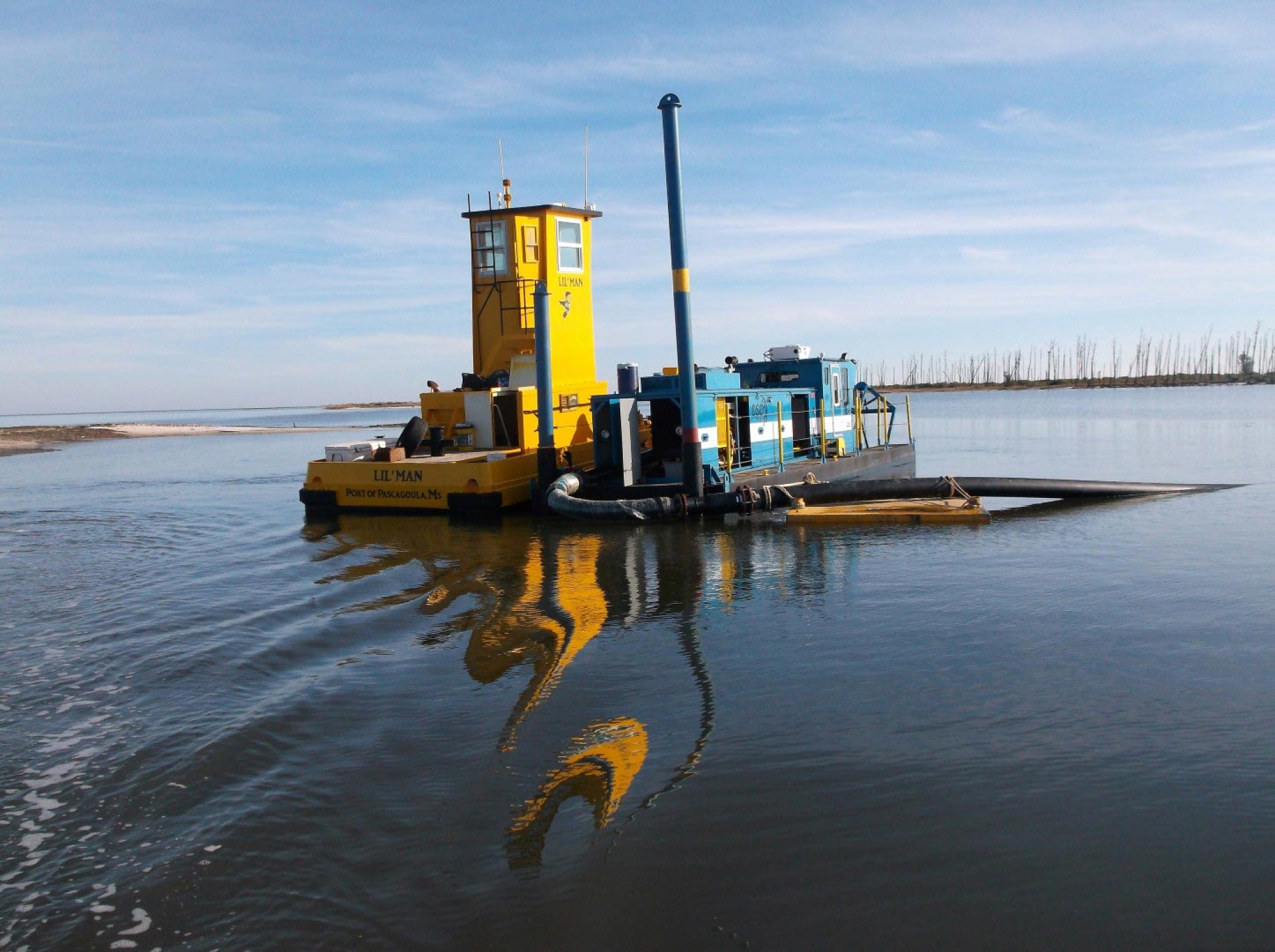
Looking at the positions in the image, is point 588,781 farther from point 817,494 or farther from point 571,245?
point 571,245

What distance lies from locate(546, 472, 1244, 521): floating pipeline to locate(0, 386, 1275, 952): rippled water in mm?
3127

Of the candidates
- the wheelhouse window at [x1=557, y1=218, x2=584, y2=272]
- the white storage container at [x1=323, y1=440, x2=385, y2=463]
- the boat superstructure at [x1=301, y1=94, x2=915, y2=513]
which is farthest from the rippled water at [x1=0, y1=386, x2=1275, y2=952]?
the wheelhouse window at [x1=557, y1=218, x2=584, y2=272]

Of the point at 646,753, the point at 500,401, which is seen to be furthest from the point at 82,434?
the point at 646,753

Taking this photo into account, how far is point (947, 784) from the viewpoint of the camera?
5035 mm

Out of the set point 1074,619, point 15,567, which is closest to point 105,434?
point 15,567

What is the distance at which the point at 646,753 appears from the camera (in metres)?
5.52

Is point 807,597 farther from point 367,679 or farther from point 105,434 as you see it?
point 105,434

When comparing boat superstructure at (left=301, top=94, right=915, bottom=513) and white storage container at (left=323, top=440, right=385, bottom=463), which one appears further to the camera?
white storage container at (left=323, top=440, right=385, bottom=463)

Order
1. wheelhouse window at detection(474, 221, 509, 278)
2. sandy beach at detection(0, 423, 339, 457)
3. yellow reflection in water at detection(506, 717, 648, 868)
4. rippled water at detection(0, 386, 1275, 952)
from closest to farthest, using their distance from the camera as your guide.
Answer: rippled water at detection(0, 386, 1275, 952) → yellow reflection in water at detection(506, 717, 648, 868) → wheelhouse window at detection(474, 221, 509, 278) → sandy beach at detection(0, 423, 339, 457)

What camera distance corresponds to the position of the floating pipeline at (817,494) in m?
15.2

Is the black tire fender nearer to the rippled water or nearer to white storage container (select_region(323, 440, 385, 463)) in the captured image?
white storage container (select_region(323, 440, 385, 463))

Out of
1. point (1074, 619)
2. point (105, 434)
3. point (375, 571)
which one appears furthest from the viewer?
point (105, 434)

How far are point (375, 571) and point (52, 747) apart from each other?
19.8ft

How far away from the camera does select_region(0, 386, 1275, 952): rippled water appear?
12.9 ft
